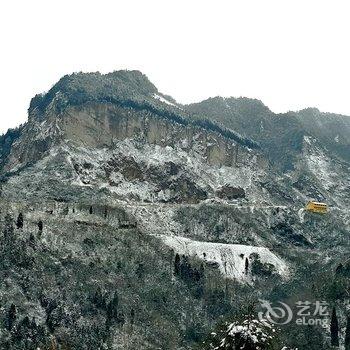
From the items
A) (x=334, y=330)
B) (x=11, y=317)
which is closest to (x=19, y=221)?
(x=11, y=317)

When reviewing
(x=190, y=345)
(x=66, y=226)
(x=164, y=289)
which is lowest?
(x=190, y=345)

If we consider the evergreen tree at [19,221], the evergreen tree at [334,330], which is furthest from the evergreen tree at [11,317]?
the evergreen tree at [334,330]

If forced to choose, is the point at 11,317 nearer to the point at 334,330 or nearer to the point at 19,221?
the point at 19,221

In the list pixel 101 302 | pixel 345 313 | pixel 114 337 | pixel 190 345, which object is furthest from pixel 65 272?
pixel 345 313

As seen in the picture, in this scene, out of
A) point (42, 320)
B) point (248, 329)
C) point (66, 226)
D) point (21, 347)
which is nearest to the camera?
point (248, 329)

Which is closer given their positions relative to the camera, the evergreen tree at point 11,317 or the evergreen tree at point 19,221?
the evergreen tree at point 11,317

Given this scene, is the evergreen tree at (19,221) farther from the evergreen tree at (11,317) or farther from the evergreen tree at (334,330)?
the evergreen tree at (334,330)

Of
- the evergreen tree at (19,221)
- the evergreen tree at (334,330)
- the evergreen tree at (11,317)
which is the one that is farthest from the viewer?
the evergreen tree at (19,221)

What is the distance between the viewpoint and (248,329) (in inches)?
1403

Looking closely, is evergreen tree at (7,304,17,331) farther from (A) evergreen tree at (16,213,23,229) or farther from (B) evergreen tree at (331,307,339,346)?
(B) evergreen tree at (331,307,339,346)

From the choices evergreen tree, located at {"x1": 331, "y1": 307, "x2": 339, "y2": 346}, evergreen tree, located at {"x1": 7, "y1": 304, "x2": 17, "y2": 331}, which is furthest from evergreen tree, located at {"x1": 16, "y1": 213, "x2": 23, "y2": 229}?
evergreen tree, located at {"x1": 331, "y1": 307, "x2": 339, "y2": 346}

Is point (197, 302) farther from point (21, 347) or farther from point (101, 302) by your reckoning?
point (21, 347)

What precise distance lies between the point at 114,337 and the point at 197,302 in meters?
40.9

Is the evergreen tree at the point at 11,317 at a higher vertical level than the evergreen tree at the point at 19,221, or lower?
lower
